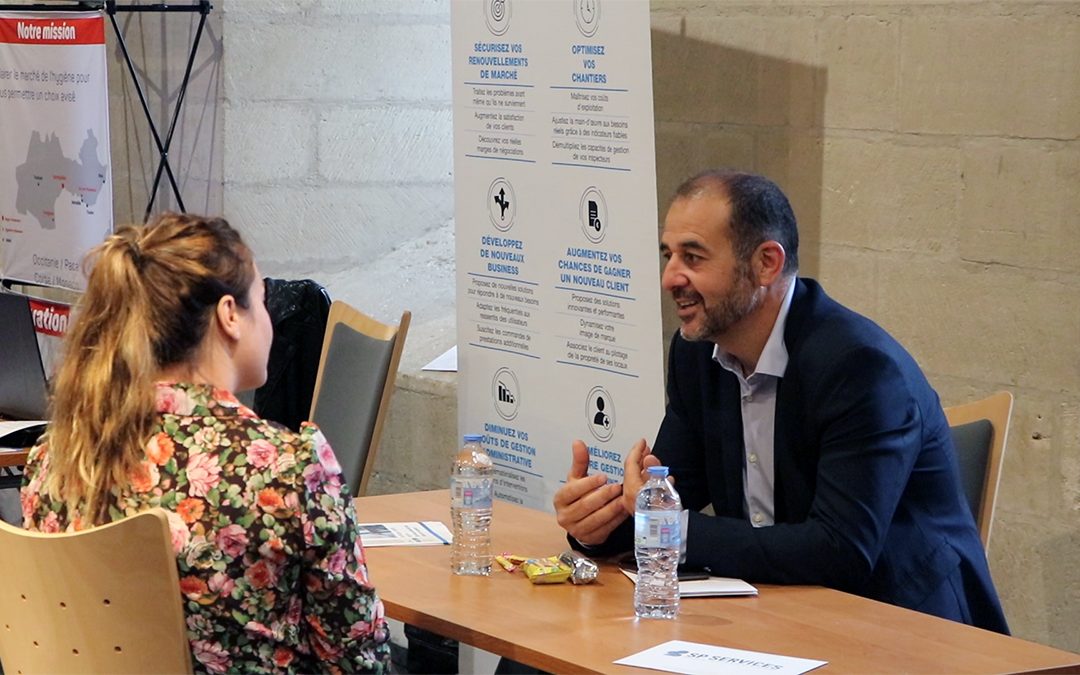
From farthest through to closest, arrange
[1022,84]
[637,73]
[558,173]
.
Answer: [558,173], [637,73], [1022,84]

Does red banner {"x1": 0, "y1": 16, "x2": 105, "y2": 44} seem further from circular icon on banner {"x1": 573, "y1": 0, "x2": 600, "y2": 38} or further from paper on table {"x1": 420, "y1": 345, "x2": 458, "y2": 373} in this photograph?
circular icon on banner {"x1": 573, "y1": 0, "x2": 600, "y2": 38}

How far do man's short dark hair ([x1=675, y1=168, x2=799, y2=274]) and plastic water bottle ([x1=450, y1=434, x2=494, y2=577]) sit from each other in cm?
58

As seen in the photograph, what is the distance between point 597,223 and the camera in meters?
3.51

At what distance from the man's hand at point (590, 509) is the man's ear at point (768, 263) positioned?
1.41 feet

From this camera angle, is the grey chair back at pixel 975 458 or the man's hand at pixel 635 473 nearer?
the man's hand at pixel 635 473

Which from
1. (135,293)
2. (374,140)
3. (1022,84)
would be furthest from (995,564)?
(374,140)

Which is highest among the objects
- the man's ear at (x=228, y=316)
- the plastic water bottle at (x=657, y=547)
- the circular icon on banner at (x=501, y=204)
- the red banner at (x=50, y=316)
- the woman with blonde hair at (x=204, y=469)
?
the circular icon on banner at (x=501, y=204)

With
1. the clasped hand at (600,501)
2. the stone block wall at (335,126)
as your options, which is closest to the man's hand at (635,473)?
the clasped hand at (600,501)

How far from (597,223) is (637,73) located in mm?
375

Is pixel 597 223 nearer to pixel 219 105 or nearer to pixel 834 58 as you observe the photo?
pixel 834 58

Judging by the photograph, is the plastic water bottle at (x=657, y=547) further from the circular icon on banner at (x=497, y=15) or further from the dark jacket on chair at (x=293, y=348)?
the dark jacket on chair at (x=293, y=348)

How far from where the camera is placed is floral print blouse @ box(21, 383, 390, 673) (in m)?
1.79

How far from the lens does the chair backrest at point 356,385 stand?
3529 millimetres

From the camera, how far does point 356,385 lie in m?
3.63
